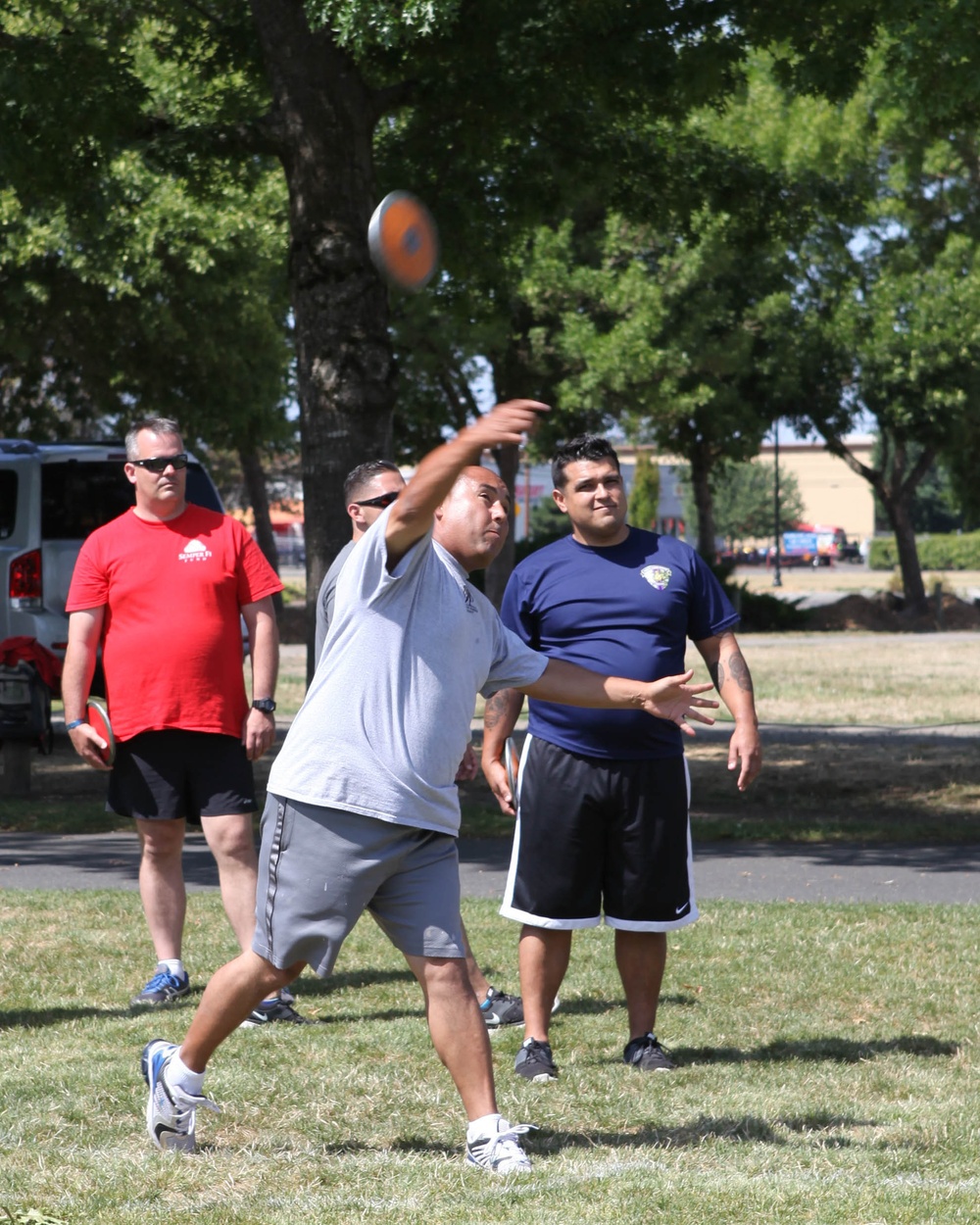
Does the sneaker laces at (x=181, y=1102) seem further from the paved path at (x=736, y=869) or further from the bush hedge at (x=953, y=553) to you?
the bush hedge at (x=953, y=553)

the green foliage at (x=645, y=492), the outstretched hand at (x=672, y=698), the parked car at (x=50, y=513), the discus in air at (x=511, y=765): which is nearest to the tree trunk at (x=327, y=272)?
the parked car at (x=50, y=513)

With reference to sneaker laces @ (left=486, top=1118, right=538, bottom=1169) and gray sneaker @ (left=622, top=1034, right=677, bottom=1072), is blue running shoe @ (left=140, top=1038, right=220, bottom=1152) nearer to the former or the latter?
sneaker laces @ (left=486, top=1118, right=538, bottom=1169)

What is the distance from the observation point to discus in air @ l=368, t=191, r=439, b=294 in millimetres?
4652

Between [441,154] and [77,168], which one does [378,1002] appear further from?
[441,154]

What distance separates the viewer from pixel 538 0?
35.8 ft

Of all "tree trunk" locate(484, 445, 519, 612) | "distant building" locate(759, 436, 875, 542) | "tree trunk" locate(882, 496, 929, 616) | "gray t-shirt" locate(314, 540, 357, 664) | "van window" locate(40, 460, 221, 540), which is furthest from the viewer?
"distant building" locate(759, 436, 875, 542)

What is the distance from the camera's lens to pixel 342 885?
13.5 feet

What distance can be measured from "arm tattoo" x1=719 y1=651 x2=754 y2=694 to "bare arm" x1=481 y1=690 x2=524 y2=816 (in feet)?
2.29

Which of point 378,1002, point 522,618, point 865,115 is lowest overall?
point 378,1002

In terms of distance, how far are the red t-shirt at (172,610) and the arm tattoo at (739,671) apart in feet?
5.45

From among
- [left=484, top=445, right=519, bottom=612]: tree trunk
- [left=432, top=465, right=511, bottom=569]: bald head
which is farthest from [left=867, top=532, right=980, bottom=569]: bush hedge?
[left=432, top=465, right=511, bottom=569]: bald head

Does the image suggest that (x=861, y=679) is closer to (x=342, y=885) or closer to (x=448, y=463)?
(x=342, y=885)

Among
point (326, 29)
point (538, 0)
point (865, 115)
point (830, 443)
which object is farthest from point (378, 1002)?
point (830, 443)

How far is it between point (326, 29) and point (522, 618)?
20.4 ft
